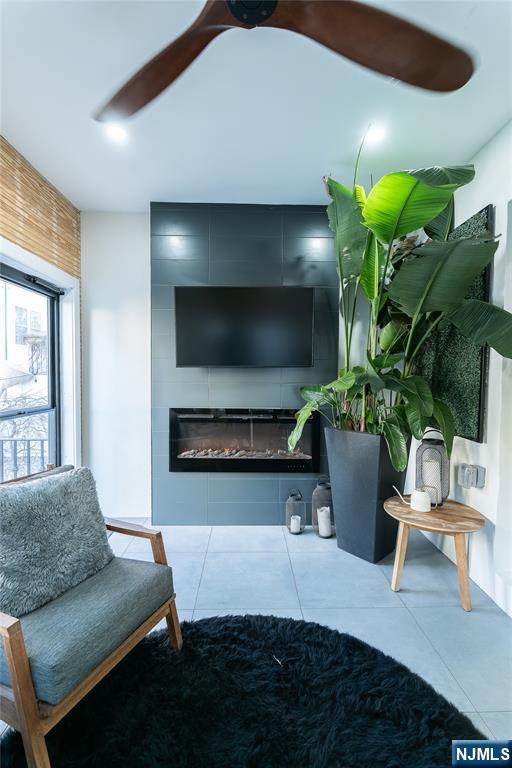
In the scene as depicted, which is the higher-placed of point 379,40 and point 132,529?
point 379,40

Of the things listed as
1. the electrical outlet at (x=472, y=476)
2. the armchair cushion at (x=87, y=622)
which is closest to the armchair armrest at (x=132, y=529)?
the armchair cushion at (x=87, y=622)

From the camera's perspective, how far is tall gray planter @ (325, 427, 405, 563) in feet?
7.23

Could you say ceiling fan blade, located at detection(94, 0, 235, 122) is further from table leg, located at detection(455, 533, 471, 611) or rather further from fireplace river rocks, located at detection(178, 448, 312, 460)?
table leg, located at detection(455, 533, 471, 611)

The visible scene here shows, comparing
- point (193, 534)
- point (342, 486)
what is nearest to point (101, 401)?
point (193, 534)

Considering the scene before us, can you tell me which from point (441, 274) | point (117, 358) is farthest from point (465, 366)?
point (117, 358)

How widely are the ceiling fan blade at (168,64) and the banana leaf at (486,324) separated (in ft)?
5.19

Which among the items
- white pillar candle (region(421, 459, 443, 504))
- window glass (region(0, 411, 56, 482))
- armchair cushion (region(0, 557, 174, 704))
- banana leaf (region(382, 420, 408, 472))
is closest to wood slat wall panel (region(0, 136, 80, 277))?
window glass (region(0, 411, 56, 482))

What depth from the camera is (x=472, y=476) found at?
1.99 metres

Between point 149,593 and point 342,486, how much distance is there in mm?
1453

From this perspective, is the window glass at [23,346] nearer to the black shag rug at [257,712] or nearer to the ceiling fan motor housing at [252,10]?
the black shag rug at [257,712]

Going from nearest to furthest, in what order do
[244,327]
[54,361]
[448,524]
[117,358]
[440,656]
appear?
[440,656] < [448,524] < [244,327] < [54,361] < [117,358]

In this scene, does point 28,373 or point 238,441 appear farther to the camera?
point 238,441

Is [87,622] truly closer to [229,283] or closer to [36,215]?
[229,283]

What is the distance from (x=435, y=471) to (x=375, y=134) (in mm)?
2082
